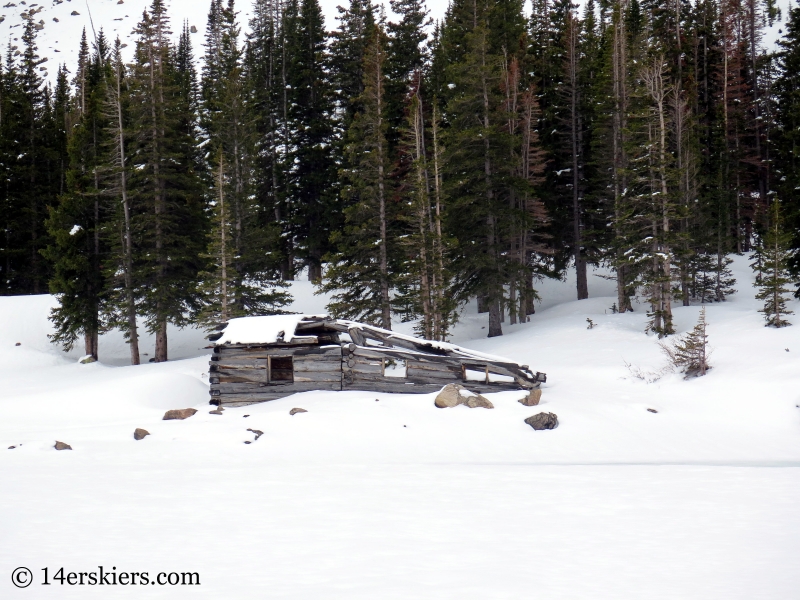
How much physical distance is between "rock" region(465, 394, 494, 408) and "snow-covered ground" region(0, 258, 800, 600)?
0.31 metres

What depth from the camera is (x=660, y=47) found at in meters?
34.9

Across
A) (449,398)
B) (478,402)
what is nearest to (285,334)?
(449,398)

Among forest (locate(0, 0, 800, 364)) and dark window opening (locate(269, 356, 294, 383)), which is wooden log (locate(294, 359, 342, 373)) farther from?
forest (locate(0, 0, 800, 364))

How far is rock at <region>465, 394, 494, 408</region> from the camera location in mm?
16062

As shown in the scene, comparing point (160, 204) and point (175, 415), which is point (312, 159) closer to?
point (160, 204)

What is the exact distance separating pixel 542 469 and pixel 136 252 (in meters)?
22.5

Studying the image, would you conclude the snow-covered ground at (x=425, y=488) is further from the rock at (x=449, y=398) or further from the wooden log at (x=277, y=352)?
the wooden log at (x=277, y=352)

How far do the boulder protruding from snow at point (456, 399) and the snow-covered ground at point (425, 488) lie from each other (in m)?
0.39

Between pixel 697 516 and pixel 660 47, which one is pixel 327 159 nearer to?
pixel 660 47

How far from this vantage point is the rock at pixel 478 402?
16.1m

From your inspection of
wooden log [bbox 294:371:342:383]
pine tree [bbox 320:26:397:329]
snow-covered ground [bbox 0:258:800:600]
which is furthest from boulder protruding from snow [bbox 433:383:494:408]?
pine tree [bbox 320:26:397:329]

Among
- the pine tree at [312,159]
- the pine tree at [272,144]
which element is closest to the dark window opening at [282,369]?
the pine tree at [272,144]

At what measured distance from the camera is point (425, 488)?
9.51m

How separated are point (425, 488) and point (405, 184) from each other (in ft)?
64.0
